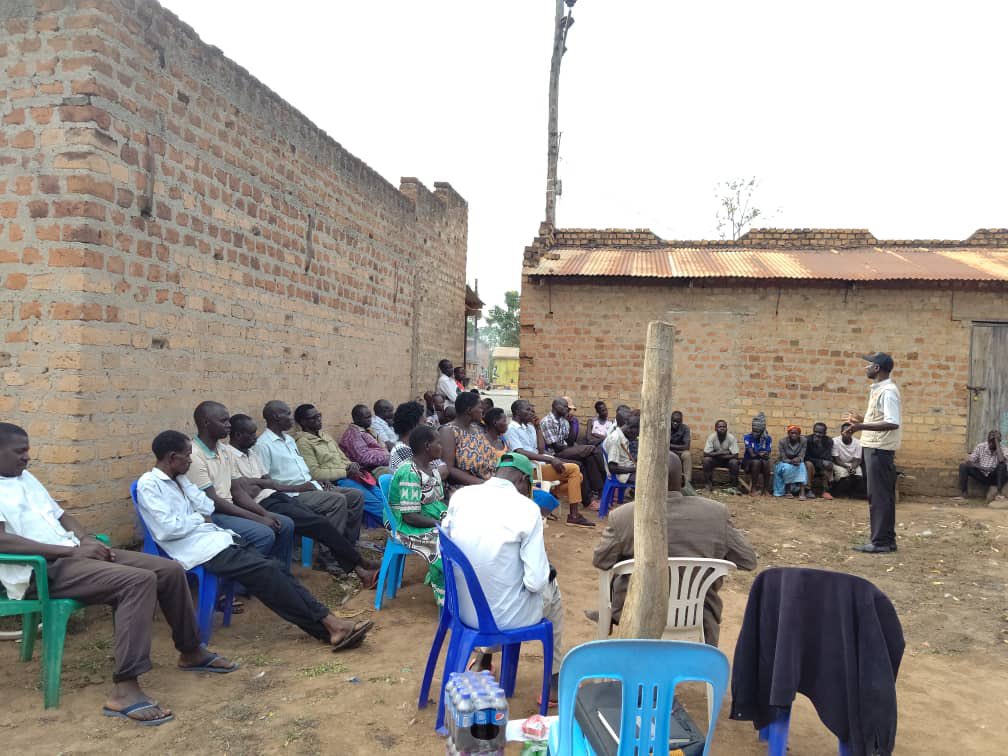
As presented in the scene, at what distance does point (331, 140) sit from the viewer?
7.73 meters

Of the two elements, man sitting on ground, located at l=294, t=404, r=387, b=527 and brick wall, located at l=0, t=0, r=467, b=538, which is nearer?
brick wall, located at l=0, t=0, r=467, b=538

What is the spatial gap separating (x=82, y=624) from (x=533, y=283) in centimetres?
835

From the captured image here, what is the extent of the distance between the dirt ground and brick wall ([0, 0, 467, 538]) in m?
1.15

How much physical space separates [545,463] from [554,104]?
10.4 m

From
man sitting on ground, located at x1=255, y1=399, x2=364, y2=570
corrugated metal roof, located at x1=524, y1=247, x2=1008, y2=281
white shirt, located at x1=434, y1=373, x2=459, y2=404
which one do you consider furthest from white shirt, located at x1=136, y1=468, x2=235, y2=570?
corrugated metal roof, located at x1=524, y1=247, x2=1008, y2=281

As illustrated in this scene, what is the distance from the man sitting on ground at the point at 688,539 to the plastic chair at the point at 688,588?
0.08m

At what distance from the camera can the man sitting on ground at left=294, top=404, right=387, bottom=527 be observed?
643cm

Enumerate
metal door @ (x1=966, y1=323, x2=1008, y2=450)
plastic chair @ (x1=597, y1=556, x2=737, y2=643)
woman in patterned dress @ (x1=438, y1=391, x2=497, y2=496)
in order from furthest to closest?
1. metal door @ (x1=966, y1=323, x2=1008, y2=450)
2. woman in patterned dress @ (x1=438, y1=391, x2=497, y2=496)
3. plastic chair @ (x1=597, y1=556, x2=737, y2=643)

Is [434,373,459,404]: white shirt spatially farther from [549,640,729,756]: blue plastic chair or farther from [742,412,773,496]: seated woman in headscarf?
[549,640,729,756]: blue plastic chair

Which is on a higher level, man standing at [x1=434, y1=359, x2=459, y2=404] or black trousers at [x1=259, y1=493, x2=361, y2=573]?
man standing at [x1=434, y1=359, x2=459, y2=404]

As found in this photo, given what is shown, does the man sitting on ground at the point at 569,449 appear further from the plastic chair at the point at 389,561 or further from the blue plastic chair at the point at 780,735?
the blue plastic chair at the point at 780,735

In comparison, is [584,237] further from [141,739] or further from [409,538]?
[141,739]

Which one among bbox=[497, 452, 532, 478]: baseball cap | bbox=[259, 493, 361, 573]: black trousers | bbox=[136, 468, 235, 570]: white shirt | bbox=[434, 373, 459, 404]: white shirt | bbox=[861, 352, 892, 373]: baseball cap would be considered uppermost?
bbox=[861, 352, 892, 373]: baseball cap

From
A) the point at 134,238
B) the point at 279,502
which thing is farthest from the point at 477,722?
the point at 134,238
